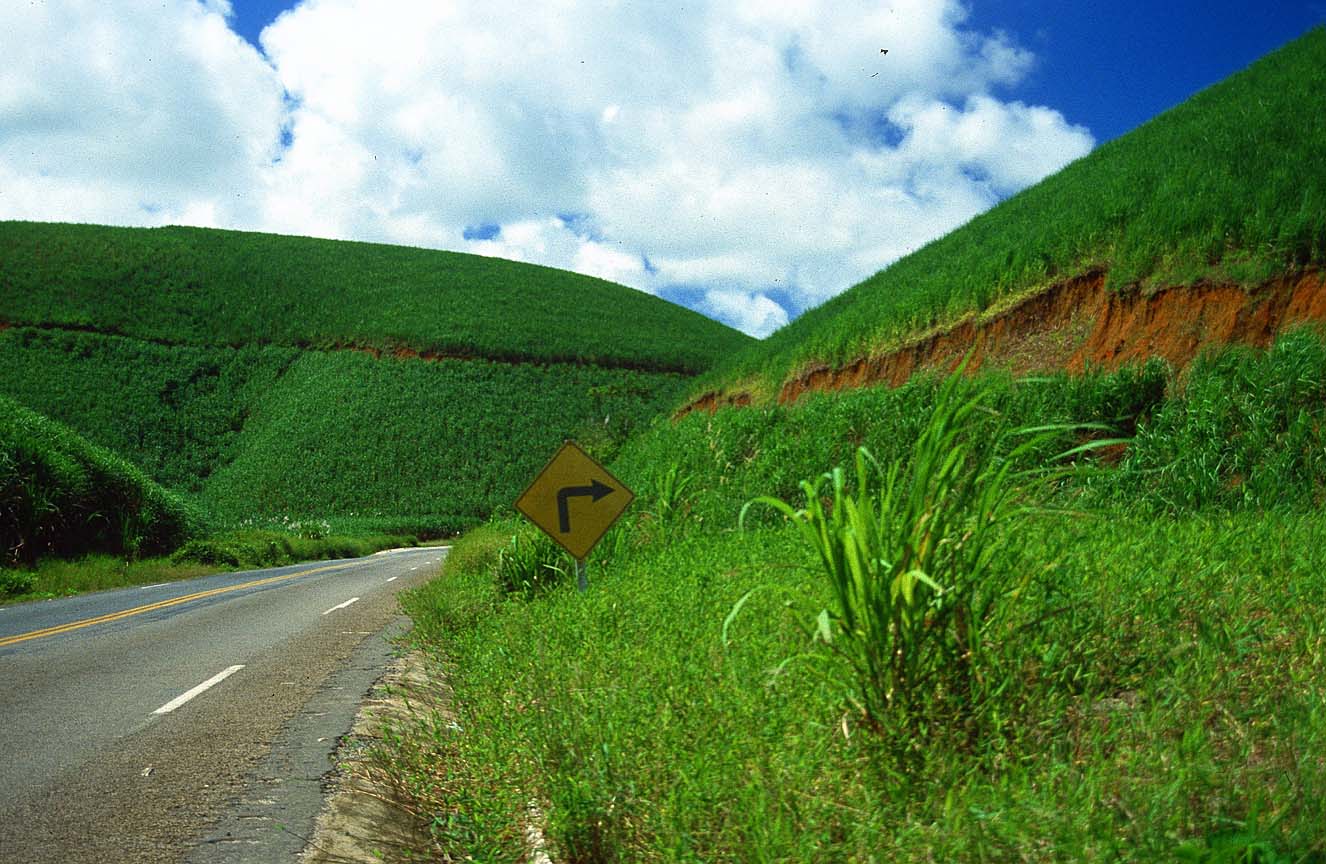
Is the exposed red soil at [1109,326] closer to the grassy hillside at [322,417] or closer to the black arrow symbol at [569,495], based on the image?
the black arrow symbol at [569,495]

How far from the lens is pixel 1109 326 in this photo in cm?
1341

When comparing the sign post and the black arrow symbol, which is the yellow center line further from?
the black arrow symbol

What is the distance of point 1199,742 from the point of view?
3100 millimetres

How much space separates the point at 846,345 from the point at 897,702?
1766cm

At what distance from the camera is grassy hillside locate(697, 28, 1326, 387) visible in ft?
39.7

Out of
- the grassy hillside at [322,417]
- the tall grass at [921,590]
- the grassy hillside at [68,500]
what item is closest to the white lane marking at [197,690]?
the tall grass at [921,590]

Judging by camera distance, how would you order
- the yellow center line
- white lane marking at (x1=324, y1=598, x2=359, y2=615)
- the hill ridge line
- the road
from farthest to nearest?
the hill ridge line, white lane marking at (x1=324, y1=598, x2=359, y2=615), the yellow center line, the road

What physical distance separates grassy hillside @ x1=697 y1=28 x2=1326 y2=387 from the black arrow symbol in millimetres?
8511

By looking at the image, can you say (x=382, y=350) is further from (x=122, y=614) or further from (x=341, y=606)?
(x=122, y=614)

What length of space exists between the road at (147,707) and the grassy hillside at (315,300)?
6368 centimetres

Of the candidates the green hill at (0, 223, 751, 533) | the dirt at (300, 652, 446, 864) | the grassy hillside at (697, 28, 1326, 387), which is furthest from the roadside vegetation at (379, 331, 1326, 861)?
the green hill at (0, 223, 751, 533)

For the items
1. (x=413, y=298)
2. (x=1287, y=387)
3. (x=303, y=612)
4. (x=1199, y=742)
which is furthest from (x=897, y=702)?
(x=413, y=298)

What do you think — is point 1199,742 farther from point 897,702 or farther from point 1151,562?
point 1151,562

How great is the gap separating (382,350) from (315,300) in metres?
15.8
